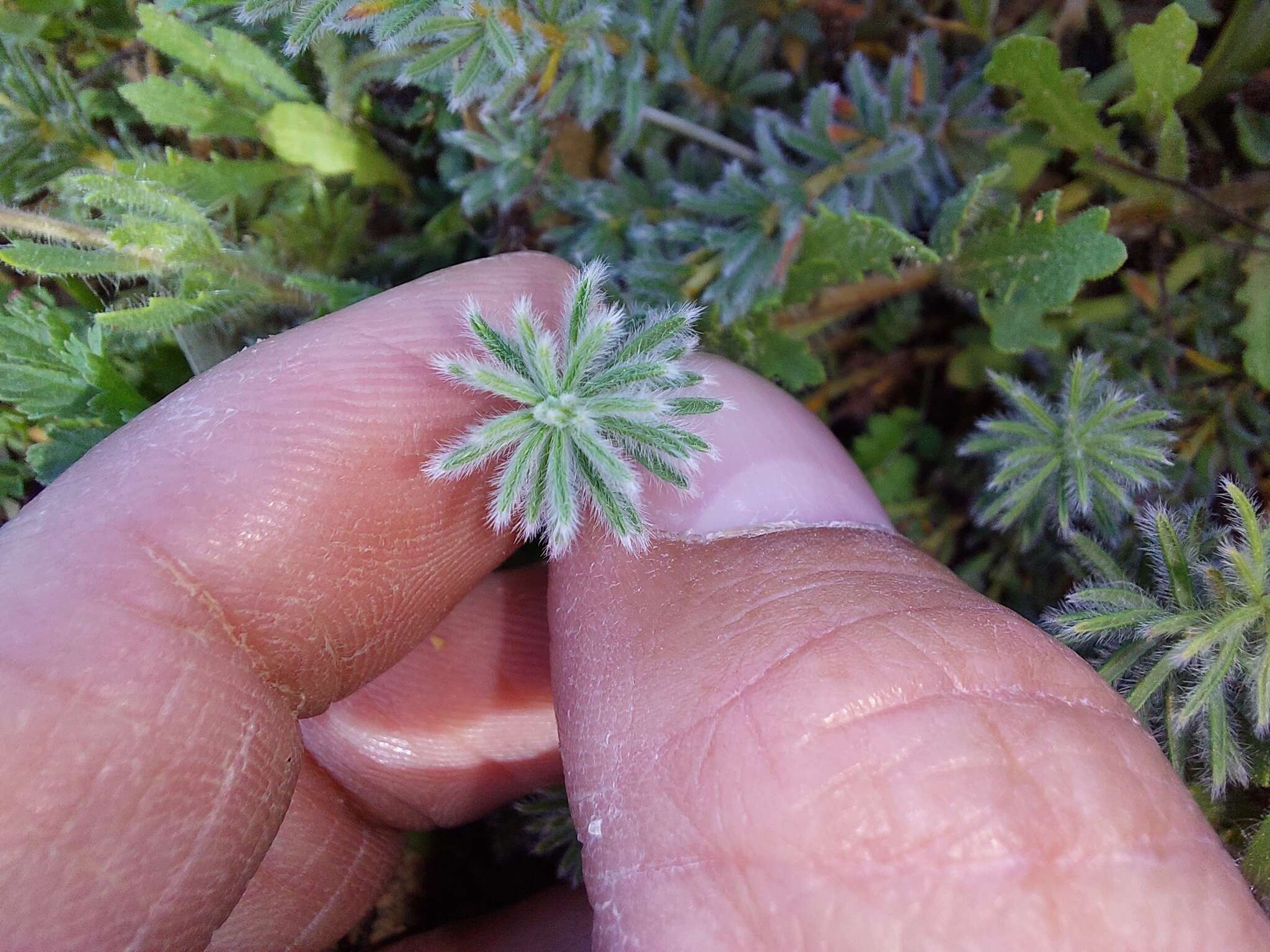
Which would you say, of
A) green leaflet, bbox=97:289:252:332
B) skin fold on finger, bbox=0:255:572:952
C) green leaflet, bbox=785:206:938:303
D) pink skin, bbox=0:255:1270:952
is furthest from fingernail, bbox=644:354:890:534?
green leaflet, bbox=97:289:252:332

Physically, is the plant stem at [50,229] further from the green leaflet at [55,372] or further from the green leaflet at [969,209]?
the green leaflet at [969,209]

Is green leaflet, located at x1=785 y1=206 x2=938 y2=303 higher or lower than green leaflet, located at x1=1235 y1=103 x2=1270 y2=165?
above

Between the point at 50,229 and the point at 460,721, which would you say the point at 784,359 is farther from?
the point at 50,229

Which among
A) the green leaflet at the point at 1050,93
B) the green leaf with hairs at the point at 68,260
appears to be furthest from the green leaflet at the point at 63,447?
the green leaflet at the point at 1050,93

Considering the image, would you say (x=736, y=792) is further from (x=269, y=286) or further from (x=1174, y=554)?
(x=269, y=286)

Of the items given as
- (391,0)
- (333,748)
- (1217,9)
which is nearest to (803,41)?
(1217,9)

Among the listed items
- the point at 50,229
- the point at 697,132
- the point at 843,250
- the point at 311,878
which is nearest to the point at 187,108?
the point at 50,229

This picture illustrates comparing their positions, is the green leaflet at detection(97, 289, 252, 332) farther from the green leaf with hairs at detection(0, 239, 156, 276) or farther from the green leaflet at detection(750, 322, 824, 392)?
the green leaflet at detection(750, 322, 824, 392)
